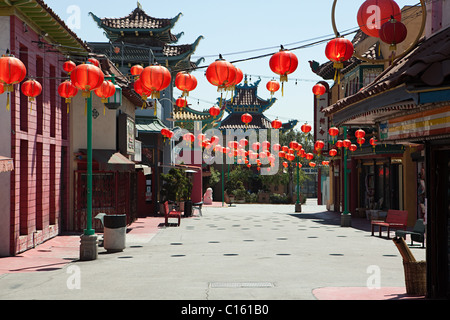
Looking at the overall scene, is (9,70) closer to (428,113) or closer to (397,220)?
(428,113)

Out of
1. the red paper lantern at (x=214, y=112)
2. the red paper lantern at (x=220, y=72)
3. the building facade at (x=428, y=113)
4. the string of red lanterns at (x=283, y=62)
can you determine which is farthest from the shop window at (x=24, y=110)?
the building facade at (x=428, y=113)

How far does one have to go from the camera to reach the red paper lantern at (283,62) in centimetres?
1236

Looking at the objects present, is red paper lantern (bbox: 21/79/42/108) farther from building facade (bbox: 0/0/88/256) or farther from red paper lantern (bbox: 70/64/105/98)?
red paper lantern (bbox: 70/64/105/98)

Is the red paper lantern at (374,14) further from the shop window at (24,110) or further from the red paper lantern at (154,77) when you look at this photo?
the shop window at (24,110)

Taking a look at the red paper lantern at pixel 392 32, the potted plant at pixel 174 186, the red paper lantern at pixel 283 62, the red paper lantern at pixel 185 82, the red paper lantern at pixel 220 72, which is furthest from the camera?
the potted plant at pixel 174 186

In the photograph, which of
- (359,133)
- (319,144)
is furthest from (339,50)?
(319,144)

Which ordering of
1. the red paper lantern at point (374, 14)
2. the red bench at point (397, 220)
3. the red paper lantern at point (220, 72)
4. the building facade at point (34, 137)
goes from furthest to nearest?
the red bench at point (397, 220) < the building facade at point (34, 137) < the red paper lantern at point (220, 72) < the red paper lantern at point (374, 14)

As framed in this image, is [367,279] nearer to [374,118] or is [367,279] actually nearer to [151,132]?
[374,118]

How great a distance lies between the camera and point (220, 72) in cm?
1249

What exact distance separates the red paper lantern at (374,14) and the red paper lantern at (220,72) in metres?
3.84

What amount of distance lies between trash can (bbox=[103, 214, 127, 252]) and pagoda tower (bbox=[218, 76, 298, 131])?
56.3 meters

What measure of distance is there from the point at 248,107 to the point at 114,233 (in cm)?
5948

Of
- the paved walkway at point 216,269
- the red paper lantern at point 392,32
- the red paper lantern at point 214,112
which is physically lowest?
the paved walkway at point 216,269

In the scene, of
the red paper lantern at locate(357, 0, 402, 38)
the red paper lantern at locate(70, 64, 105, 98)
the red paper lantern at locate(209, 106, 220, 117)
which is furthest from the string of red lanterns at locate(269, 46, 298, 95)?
the red paper lantern at locate(209, 106, 220, 117)
